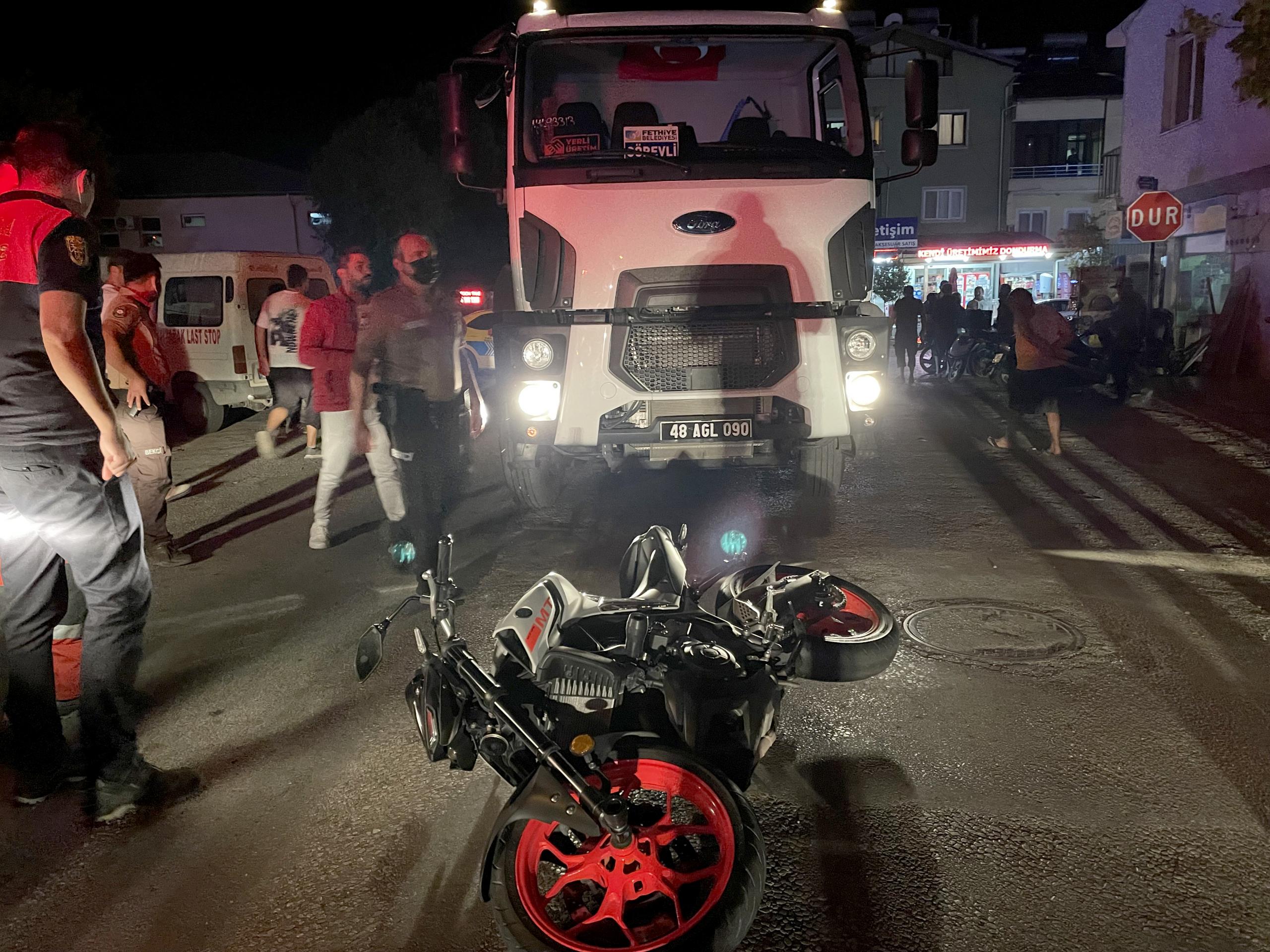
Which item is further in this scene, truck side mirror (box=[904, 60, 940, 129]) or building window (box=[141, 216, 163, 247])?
building window (box=[141, 216, 163, 247])

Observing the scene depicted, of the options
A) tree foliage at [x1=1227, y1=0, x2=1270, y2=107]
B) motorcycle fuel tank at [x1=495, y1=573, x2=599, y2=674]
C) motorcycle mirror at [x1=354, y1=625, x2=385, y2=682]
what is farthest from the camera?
tree foliage at [x1=1227, y1=0, x2=1270, y2=107]

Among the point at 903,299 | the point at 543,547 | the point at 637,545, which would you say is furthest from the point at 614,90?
the point at 903,299

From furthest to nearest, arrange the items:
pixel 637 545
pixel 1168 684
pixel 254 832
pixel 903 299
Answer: pixel 903 299
pixel 1168 684
pixel 637 545
pixel 254 832

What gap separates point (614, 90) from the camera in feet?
23.2

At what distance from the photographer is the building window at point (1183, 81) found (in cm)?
1870

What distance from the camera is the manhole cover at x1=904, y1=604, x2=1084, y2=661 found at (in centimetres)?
459

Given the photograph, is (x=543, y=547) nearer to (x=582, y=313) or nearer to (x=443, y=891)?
(x=582, y=313)

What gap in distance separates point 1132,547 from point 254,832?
5532 mm

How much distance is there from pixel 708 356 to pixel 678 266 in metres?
0.63

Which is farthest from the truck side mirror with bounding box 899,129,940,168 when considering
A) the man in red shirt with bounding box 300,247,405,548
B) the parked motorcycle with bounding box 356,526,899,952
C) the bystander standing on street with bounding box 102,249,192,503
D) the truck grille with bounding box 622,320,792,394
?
the bystander standing on street with bounding box 102,249,192,503

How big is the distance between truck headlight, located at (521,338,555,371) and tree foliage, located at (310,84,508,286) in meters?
34.1

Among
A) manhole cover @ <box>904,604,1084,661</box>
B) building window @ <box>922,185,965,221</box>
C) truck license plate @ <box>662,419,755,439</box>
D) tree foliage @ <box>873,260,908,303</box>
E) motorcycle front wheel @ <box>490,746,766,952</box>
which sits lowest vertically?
manhole cover @ <box>904,604,1084,661</box>

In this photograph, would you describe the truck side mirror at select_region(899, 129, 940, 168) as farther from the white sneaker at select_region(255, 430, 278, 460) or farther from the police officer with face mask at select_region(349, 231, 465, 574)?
the white sneaker at select_region(255, 430, 278, 460)

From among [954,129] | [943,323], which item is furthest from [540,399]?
[954,129]
